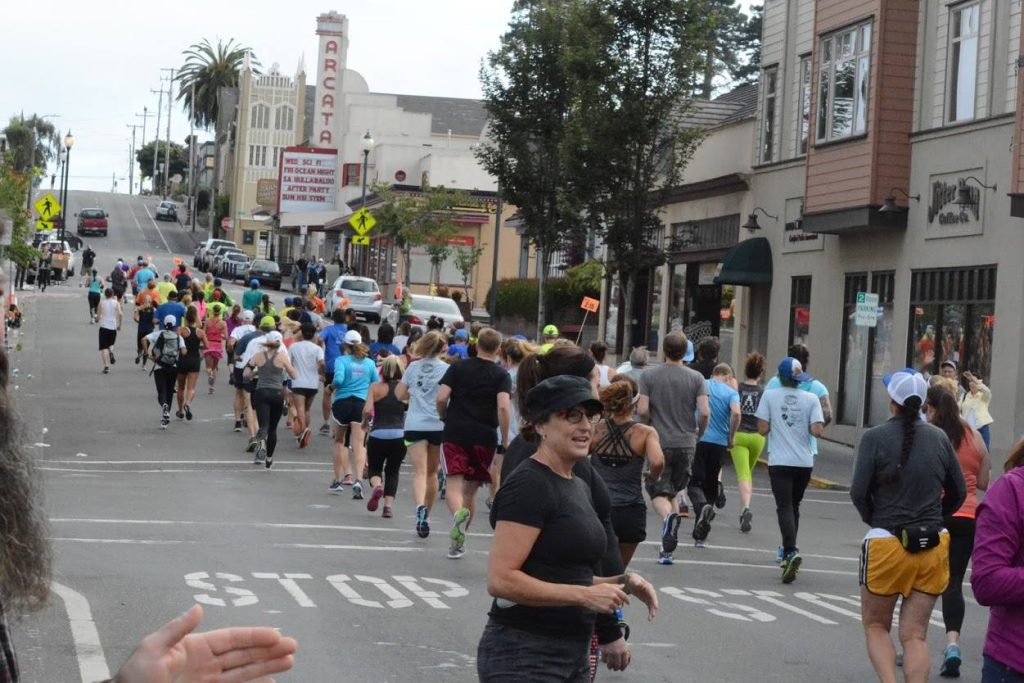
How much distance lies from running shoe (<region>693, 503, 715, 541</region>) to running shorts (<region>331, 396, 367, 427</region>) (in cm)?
461

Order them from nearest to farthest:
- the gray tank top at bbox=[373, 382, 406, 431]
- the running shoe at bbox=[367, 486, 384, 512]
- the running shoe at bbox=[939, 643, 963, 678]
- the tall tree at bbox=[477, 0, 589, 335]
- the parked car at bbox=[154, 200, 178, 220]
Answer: the running shoe at bbox=[939, 643, 963, 678] < the gray tank top at bbox=[373, 382, 406, 431] < the running shoe at bbox=[367, 486, 384, 512] < the tall tree at bbox=[477, 0, 589, 335] < the parked car at bbox=[154, 200, 178, 220]

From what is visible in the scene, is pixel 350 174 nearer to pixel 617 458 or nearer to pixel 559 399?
pixel 617 458

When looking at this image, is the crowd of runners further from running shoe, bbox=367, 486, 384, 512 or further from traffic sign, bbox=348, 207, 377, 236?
traffic sign, bbox=348, 207, 377, 236

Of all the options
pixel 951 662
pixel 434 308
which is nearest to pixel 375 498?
pixel 951 662

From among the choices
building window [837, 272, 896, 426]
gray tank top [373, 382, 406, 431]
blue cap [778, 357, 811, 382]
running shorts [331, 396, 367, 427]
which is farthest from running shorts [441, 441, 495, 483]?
building window [837, 272, 896, 426]

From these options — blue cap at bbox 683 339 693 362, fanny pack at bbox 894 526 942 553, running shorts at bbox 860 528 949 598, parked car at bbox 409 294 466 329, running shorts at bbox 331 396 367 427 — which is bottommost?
running shorts at bbox 860 528 949 598

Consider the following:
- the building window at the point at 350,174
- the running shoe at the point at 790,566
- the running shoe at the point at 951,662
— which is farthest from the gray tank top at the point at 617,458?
the building window at the point at 350,174

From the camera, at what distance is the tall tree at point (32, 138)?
129250 mm

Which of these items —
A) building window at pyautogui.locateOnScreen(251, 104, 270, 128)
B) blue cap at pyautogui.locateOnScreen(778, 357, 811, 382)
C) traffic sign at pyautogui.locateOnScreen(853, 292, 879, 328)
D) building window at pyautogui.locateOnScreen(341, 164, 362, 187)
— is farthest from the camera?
building window at pyautogui.locateOnScreen(251, 104, 270, 128)

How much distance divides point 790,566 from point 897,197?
51.9 feet

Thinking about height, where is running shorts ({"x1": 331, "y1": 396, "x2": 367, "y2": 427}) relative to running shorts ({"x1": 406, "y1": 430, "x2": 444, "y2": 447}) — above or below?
above

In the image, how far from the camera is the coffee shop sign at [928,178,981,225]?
25.6 m

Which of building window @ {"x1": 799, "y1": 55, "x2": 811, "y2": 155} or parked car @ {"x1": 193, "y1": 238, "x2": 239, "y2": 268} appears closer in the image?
building window @ {"x1": 799, "y1": 55, "x2": 811, "y2": 155}

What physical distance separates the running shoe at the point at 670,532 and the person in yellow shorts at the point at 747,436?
2.83 metres
